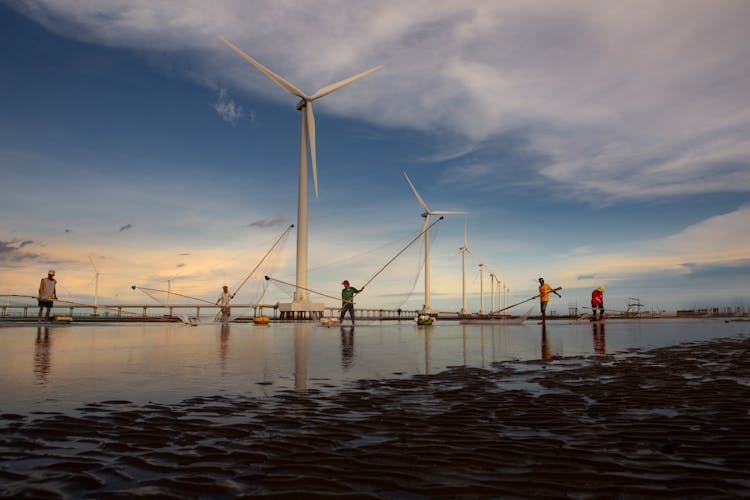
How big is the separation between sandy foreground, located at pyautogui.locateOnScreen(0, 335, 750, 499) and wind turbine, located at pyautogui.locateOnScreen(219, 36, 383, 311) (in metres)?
53.0

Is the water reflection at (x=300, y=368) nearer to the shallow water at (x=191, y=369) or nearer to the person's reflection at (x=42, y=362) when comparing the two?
the shallow water at (x=191, y=369)

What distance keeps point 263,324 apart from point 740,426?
4936 centimetres

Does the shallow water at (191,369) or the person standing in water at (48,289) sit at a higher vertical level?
the person standing in water at (48,289)

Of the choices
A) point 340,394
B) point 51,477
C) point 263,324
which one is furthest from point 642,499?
point 263,324

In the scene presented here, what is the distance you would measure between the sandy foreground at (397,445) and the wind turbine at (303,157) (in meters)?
53.0

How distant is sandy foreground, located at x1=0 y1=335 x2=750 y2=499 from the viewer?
475 centimetres

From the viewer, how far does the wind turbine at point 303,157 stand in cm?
6222

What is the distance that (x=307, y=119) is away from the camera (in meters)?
65.6

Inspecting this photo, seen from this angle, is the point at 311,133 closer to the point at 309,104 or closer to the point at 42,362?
the point at 309,104

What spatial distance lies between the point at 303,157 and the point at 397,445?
61.5 m

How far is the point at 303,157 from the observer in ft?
214

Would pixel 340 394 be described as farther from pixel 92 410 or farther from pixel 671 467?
pixel 671 467

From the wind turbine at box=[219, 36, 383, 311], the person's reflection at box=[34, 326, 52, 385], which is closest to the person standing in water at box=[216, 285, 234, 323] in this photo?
the wind turbine at box=[219, 36, 383, 311]

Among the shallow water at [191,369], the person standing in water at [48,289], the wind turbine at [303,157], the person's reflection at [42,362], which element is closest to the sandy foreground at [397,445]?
the shallow water at [191,369]
